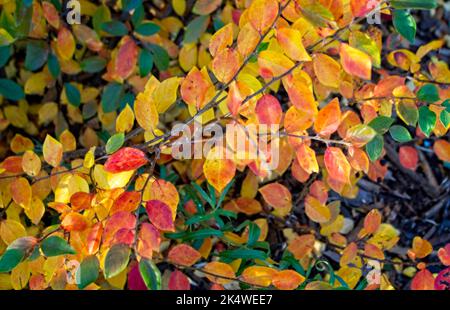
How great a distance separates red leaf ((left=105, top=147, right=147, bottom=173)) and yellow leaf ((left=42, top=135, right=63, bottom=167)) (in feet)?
0.53

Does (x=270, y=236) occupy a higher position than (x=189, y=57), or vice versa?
(x=189, y=57)

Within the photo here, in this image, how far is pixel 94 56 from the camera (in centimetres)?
141

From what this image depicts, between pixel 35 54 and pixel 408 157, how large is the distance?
890 mm

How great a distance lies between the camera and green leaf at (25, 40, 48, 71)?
1325 mm

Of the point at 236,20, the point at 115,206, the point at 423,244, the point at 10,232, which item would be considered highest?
the point at 236,20

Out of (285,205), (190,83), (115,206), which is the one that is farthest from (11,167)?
(285,205)

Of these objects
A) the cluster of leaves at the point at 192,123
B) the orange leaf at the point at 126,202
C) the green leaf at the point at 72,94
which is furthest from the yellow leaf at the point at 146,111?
the green leaf at the point at 72,94

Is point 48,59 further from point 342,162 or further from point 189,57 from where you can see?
point 342,162

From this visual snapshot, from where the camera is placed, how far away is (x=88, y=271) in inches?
33.3

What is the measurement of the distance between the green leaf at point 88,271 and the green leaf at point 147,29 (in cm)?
58

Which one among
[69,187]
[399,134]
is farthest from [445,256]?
[69,187]

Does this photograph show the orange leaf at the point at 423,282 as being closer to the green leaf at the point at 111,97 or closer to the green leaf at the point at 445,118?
the green leaf at the point at 445,118

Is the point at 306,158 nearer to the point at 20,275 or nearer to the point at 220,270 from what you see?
the point at 220,270

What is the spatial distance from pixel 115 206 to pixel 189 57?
57 cm
